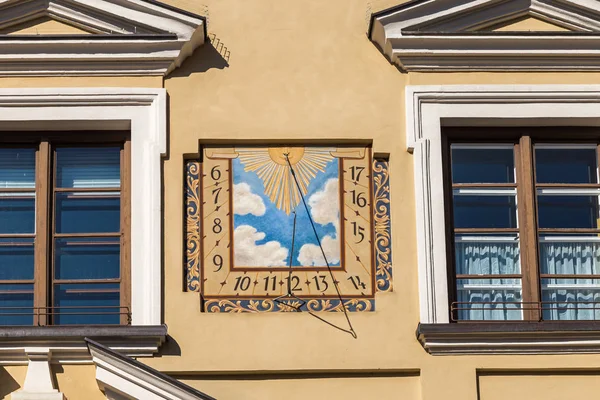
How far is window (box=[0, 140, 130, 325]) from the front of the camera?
12867 millimetres

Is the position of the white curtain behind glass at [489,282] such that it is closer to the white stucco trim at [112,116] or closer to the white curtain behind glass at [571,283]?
the white curtain behind glass at [571,283]

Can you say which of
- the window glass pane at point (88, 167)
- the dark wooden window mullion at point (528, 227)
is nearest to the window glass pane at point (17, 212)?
the window glass pane at point (88, 167)

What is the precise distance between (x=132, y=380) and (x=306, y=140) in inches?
87.4

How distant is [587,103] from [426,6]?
1391 millimetres

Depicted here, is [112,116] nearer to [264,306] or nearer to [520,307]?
[264,306]

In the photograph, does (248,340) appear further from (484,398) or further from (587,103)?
(587,103)

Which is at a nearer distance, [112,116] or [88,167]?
[112,116]

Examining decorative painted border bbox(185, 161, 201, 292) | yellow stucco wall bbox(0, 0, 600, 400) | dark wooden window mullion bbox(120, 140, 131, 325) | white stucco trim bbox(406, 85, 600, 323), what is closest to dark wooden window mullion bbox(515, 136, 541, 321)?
white stucco trim bbox(406, 85, 600, 323)

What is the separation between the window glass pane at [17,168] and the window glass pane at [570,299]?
385 centimetres

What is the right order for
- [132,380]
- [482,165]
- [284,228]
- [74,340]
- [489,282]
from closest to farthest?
[132,380], [74,340], [284,228], [489,282], [482,165]

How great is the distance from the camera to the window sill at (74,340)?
40.8 feet

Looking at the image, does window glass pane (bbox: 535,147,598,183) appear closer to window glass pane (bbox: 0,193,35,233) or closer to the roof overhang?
the roof overhang

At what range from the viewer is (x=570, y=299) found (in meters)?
13.1

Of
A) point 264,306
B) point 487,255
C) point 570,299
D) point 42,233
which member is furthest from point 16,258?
point 570,299
